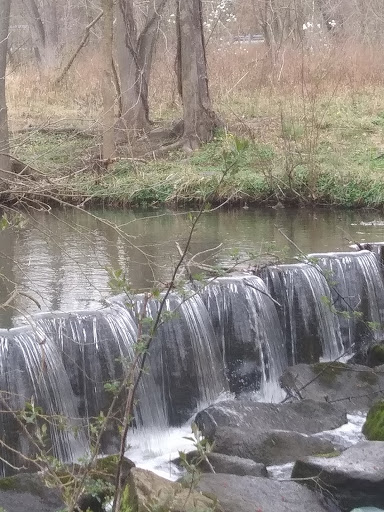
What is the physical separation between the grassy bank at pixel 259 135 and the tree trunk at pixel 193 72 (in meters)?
0.42

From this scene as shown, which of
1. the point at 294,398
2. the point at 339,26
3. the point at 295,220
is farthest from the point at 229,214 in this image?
the point at 339,26

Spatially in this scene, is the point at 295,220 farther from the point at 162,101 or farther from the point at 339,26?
the point at 339,26

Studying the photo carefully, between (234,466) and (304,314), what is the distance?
10.1 feet

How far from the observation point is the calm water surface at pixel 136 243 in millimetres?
8477

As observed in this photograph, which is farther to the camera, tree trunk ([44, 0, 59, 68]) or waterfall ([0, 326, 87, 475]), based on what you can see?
tree trunk ([44, 0, 59, 68])

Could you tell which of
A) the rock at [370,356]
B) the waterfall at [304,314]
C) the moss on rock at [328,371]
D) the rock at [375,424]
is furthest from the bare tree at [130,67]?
the rock at [375,424]

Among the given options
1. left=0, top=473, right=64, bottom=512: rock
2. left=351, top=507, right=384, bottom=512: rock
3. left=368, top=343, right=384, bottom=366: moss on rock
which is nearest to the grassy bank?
left=368, top=343, right=384, bottom=366: moss on rock

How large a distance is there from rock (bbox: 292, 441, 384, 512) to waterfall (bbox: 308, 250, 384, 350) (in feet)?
11.2

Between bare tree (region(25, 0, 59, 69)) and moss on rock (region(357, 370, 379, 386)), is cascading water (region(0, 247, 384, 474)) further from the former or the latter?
bare tree (region(25, 0, 59, 69))

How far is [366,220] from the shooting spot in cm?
1253

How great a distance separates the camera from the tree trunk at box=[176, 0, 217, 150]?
16.3 metres

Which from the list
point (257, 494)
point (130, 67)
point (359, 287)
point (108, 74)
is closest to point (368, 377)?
point (359, 287)

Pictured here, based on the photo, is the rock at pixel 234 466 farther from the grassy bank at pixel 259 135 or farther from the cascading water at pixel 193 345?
the grassy bank at pixel 259 135

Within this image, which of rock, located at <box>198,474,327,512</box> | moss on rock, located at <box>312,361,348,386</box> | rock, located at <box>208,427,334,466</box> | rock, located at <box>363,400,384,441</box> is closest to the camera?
rock, located at <box>198,474,327,512</box>
